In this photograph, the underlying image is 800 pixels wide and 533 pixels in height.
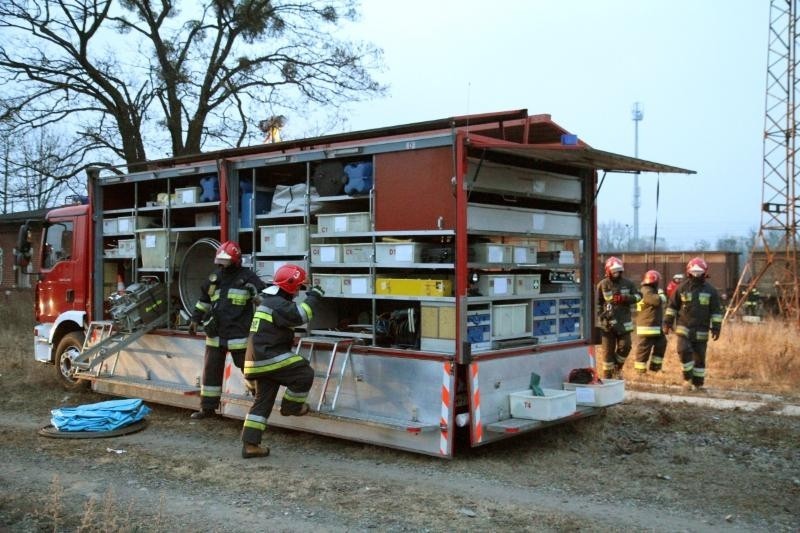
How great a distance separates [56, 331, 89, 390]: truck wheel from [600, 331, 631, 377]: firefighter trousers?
6.97 m

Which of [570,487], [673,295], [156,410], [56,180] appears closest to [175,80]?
[56,180]

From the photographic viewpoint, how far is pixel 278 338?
6.18 meters

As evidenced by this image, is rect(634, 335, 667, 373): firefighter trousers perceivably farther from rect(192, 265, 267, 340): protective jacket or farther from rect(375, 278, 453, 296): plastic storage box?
rect(192, 265, 267, 340): protective jacket

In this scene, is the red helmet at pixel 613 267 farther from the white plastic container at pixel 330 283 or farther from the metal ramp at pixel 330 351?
the metal ramp at pixel 330 351

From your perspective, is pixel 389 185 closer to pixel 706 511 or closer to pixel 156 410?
pixel 706 511

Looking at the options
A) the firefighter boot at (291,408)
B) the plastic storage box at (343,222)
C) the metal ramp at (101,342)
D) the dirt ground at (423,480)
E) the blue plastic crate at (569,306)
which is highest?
the plastic storage box at (343,222)

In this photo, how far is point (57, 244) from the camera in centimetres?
977

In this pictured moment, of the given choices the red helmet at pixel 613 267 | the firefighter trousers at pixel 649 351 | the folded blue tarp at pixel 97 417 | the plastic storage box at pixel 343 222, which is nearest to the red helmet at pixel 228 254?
the plastic storage box at pixel 343 222

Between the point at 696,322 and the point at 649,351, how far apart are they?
0.96 m

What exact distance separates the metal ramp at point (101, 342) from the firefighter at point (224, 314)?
1228mm

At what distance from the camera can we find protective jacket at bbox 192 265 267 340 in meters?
7.23

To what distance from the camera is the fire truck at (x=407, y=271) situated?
600cm

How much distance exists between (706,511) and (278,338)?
3.52 metres

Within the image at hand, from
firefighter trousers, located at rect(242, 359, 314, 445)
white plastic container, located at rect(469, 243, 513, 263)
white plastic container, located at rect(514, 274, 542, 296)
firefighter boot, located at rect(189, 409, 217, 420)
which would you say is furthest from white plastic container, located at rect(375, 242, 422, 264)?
firefighter boot, located at rect(189, 409, 217, 420)
